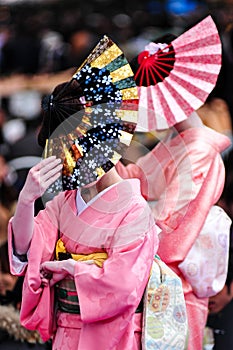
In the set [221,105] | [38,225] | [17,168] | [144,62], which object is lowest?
[17,168]

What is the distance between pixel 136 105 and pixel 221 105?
2.26 metres

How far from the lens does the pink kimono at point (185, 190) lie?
3.36 metres

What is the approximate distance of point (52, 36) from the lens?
24.9 ft

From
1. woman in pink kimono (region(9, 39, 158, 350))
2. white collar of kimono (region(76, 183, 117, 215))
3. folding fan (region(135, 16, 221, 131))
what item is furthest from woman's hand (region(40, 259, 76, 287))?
folding fan (region(135, 16, 221, 131))

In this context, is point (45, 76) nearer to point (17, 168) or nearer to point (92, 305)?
point (17, 168)

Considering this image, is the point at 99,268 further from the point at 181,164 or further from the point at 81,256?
the point at 181,164

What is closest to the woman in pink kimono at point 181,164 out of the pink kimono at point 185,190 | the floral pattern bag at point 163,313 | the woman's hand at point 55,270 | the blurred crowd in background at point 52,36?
the pink kimono at point 185,190

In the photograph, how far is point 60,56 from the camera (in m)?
7.18

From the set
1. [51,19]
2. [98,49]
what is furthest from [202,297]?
[51,19]

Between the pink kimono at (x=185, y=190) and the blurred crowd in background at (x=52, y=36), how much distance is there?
2.30 meters

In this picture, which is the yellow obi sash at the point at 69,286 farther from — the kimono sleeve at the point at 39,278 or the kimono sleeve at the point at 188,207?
the kimono sleeve at the point at 188,207

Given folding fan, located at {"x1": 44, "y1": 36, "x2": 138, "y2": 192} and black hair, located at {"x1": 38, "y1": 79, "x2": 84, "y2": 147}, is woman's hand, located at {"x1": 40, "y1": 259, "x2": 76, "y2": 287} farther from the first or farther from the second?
black hair, located at {"x1": 38, "y1": 79, "x2": 84, "y2": 147}

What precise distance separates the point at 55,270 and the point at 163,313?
0.45 meters

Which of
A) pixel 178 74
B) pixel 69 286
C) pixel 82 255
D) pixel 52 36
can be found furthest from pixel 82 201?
pixel 52 36
